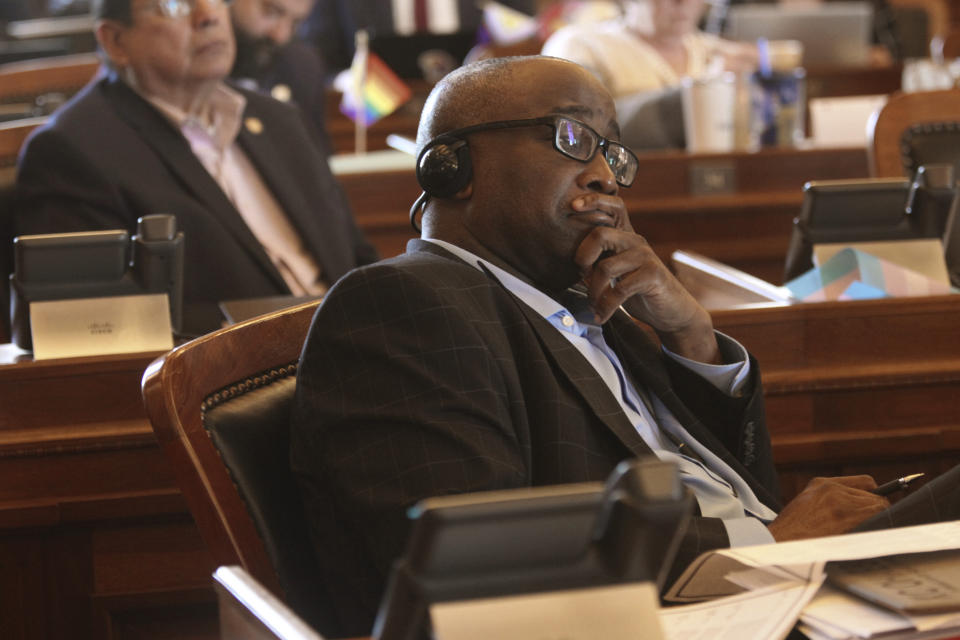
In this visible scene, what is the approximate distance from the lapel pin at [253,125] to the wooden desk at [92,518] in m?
1.26

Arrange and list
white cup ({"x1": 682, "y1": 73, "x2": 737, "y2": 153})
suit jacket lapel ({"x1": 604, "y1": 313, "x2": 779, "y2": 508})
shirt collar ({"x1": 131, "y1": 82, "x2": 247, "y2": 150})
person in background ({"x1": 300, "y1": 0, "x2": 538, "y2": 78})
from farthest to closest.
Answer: person in background ({"x1": 300, "y1": 0, "x2": 538, "y2": 78}) < white cup ({"x1": 682, "y1": 73, "x2": 737, "y2": 153}) < shirt collar ({"x1": 131, "y1": 82, "x2": 247, "y2": 150}) < suit jacket lapel ({"x1": 604, "y1": 313, "x2": 779, "y2": 508})

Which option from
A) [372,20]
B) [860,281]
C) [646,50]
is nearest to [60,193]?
[860,281]

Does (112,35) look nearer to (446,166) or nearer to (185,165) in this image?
(185,165)

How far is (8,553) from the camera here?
1596 mm

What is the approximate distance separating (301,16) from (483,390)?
314 cm

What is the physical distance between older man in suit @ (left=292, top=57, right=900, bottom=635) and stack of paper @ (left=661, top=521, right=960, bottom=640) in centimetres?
27

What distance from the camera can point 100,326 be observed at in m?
1.71

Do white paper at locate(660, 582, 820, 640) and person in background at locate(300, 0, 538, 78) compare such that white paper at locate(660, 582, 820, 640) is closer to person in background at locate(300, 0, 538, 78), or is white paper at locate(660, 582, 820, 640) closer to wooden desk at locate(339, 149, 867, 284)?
wooden desk at locate(339, 149, 867, 284)

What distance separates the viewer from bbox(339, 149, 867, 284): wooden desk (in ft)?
10.8

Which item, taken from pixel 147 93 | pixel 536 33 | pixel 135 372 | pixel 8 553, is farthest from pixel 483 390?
pixel 536 33

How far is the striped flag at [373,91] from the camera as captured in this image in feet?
12.5

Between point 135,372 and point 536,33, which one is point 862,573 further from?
point 536,33

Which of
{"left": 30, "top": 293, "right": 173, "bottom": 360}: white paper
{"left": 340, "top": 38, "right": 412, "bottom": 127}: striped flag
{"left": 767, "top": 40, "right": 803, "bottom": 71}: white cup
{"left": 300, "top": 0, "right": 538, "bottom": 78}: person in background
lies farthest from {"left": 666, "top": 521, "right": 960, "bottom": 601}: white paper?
{"left": 300, "top": 0, "right": 538, "bottom": 78}: person in background

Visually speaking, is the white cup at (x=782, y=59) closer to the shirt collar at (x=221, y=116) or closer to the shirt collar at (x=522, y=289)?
the shirt collar at (x=221, y=116)
